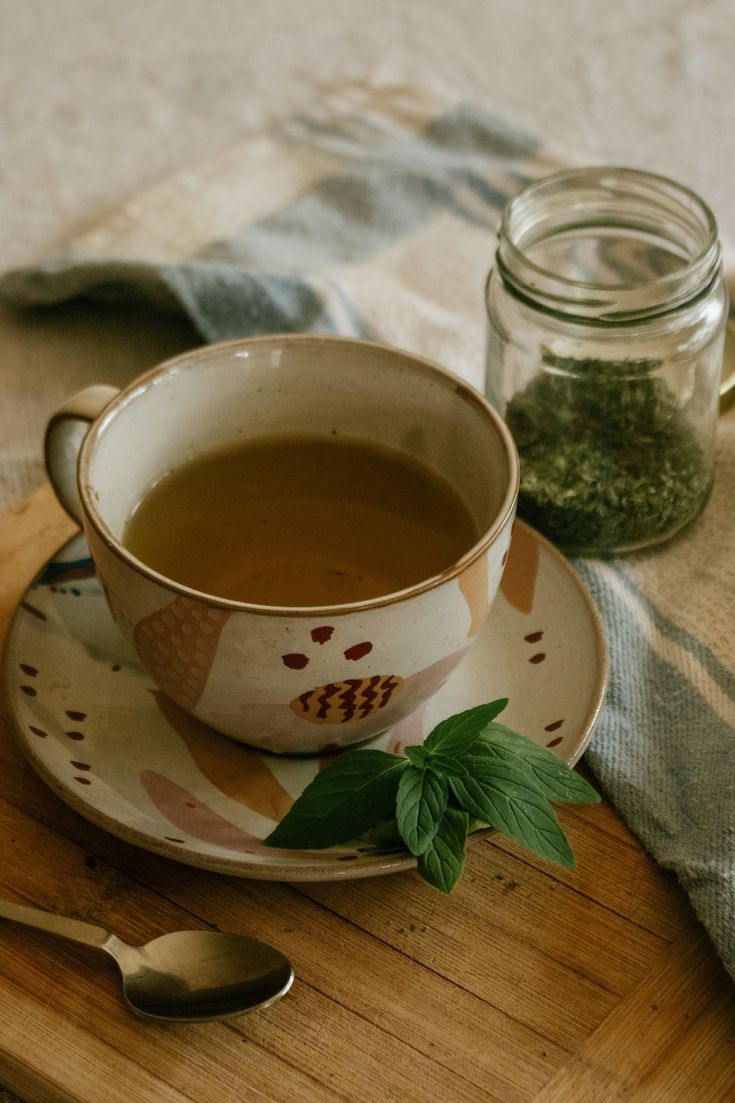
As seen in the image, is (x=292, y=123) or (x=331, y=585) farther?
(x=292, y=123)

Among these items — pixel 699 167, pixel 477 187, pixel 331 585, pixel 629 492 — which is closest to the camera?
pixel 331 585

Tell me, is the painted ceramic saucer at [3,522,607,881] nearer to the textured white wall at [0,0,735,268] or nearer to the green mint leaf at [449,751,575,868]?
the green mint leaf at [449,751,575,868]

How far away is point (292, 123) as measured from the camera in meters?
1.28

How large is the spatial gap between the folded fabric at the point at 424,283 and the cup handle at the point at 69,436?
300mm

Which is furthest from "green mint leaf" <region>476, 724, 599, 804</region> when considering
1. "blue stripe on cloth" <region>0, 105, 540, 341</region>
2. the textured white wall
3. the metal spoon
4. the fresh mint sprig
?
the textured white wall

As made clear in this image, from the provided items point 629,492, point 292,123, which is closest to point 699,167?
point 292,123

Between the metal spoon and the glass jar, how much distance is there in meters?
0.36

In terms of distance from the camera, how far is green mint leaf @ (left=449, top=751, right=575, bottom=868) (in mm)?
603

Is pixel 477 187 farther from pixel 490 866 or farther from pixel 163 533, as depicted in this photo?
pixel 490 866

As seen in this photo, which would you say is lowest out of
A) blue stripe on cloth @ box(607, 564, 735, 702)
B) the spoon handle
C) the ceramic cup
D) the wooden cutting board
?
blue stripe on cloth @ box(607, 564, 735, 702)

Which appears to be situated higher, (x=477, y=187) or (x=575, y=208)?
(x=575, y=208)

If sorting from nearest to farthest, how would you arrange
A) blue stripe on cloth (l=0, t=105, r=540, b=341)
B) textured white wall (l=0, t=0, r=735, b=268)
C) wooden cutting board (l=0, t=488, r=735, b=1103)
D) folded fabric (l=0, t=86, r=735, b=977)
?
1. wooden cutting board (l=0, t=488, r=735, b=1103)
2. folded fabric (l=0, t=86, r=735, b=977)
3. blue stripe on cloth (l=0, t=105, r=540, b=341)
4. textured white wall (l=0, t=0, r=735, b=268)

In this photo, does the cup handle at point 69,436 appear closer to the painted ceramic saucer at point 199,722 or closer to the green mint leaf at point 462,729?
the painted ceramic saucer at point 199,722

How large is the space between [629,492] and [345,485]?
0.19 metres
